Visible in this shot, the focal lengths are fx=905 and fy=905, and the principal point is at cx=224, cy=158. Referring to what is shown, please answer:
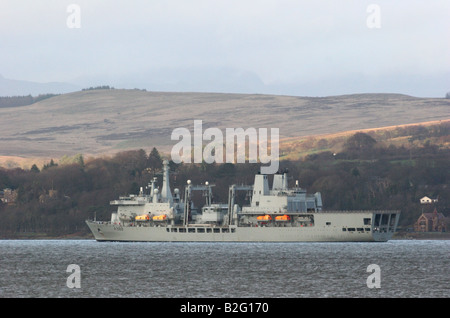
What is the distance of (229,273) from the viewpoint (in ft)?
265

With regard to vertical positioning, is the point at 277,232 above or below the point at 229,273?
above

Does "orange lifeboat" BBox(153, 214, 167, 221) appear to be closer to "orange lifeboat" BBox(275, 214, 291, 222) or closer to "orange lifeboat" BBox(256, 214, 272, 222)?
"orange lifeboat" BBox(256, 214, 272, 222)

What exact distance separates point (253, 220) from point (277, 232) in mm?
5530

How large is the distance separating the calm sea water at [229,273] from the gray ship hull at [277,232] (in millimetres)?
14179

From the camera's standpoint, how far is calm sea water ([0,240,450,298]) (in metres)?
66.4

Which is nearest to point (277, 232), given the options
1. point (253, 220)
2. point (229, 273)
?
point (253, 220)

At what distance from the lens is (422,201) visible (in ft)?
634

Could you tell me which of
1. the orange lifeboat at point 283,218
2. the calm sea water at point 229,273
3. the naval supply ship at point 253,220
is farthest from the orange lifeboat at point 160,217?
the calm sea water at point 229,273

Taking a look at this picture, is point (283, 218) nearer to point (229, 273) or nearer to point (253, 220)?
point (253, 220)

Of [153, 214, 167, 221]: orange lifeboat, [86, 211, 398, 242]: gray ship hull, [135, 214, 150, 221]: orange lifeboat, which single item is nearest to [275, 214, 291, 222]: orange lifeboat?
[86, 211, 398, 242]: gray ship hull

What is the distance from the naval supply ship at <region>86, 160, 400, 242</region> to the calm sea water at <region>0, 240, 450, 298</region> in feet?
49.0

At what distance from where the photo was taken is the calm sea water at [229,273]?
66.4 m

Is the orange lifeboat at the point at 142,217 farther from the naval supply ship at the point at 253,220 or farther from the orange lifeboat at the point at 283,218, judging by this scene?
the orange lifeboat at the point at 283,218
